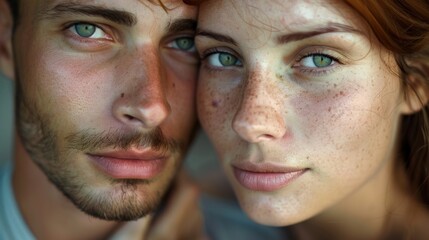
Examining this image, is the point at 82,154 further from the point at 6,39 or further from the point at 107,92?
the point at 6,39

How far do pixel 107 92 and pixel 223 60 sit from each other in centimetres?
31

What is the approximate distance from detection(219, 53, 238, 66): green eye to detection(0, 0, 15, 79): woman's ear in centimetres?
62

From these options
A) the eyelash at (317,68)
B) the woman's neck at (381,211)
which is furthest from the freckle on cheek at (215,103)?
the woman's neck at (381,211)

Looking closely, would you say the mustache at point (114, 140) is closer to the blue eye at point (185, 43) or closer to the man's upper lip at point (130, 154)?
the man's upper lip at point (130, 154)

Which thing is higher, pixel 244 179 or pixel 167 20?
pixel 167 20

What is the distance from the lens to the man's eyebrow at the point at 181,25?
66.4 inches

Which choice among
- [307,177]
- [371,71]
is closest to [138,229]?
[307,177]

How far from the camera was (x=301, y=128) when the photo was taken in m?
1.60

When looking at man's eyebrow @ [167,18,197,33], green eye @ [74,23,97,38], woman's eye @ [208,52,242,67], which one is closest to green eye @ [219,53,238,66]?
woman's eye @ [208,52,242,67]

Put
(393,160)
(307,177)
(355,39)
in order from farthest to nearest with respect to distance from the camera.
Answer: (393,160) < (307,177) < (355,39)

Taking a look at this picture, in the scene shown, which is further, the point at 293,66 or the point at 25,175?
the point at 25,175

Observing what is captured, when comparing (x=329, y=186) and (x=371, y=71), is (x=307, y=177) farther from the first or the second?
(x=371, y=71)

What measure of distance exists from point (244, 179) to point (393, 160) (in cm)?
48

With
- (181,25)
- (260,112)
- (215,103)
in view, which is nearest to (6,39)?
(181,25)
